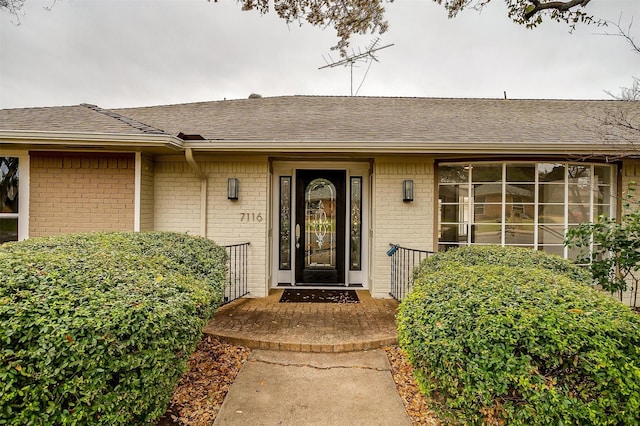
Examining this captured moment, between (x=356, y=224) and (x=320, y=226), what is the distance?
73 cm

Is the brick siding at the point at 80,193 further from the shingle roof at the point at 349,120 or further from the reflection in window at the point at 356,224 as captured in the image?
the reflection in window at the point at 356,224

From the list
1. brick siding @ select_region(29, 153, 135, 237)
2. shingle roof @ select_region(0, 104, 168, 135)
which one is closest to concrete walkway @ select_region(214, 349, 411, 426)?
brick siding @ select_region(29, 153, 135, 237)

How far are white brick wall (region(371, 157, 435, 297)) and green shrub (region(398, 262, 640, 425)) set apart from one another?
139 inches

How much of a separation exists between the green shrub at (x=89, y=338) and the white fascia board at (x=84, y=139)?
2667 mm

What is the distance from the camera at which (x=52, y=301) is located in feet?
5.91

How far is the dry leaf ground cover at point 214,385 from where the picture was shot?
8.53 feet

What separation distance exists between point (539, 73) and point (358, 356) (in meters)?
12.5

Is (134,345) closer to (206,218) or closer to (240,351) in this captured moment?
(240,351)

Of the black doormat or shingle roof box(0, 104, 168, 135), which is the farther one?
the black doormat

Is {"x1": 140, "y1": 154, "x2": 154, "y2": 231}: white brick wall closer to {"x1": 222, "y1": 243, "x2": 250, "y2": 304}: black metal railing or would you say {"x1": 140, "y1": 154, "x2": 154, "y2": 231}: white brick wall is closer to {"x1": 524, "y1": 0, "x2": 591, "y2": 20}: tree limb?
{"x1": 222, "y1": 243, "x2": 250, "y2": 304}: black metal railing

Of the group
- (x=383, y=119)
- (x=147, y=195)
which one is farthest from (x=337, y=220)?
(x=147, y=195)

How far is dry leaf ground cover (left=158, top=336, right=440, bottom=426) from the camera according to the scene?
2601 millimetres

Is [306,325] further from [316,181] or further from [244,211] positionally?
[316,181]

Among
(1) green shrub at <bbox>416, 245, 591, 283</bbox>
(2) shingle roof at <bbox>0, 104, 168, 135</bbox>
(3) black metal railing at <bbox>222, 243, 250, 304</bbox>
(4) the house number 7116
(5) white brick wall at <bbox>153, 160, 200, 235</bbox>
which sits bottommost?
(3) black metal railing at <bbox>222, 243, 250, 304</bbox>
